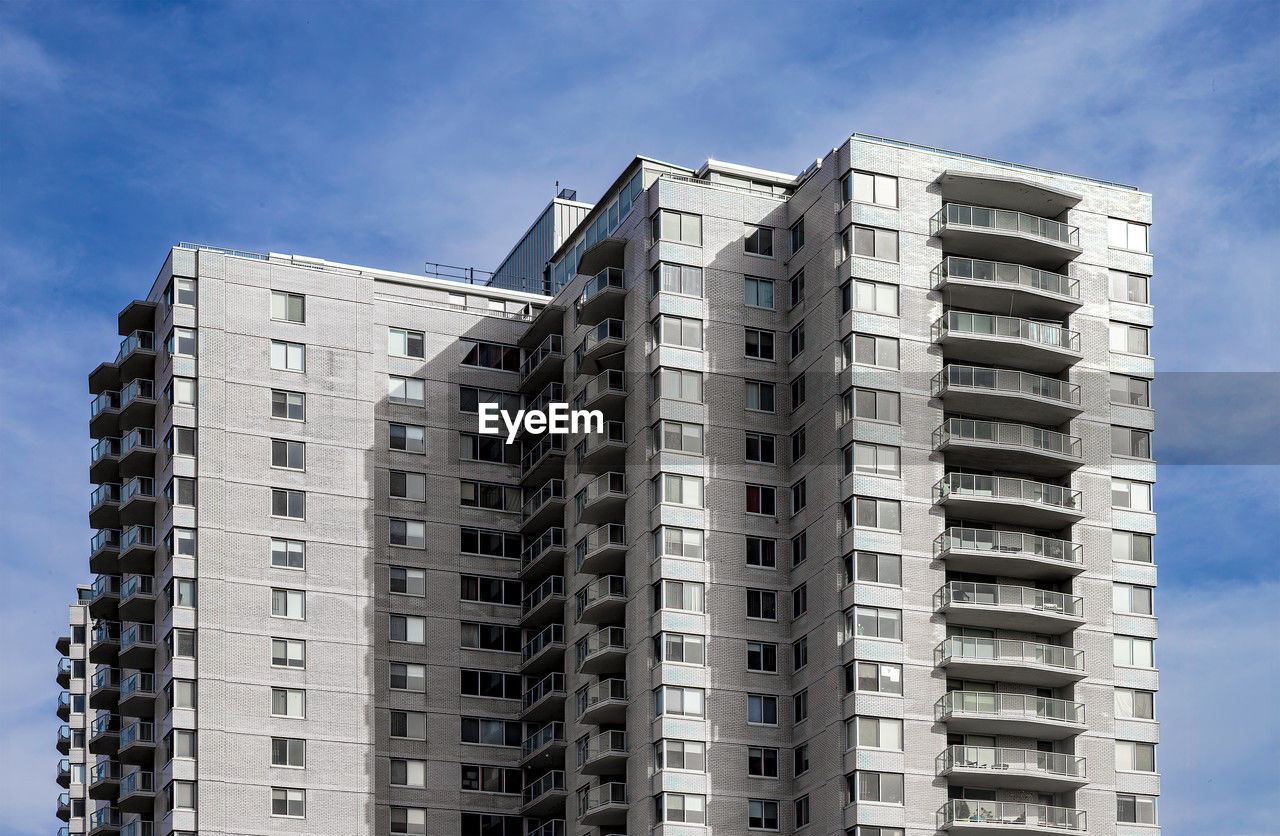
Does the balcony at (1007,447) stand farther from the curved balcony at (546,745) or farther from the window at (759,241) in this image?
the curved balcony at (546,745)

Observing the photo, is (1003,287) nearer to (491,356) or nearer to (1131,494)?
(1131,494)

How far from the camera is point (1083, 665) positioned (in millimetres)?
105875

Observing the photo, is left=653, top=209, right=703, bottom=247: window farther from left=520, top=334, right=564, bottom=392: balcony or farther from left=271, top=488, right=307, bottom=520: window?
left=271, top=488, right=307, bottom=520: window

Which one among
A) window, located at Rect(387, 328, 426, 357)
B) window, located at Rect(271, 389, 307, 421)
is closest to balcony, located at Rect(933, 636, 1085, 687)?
window, located at Rect(387, 328, 426, 357)

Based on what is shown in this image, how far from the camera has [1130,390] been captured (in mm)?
112250

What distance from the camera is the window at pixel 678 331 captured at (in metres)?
110

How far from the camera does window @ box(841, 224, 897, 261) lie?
353 ft

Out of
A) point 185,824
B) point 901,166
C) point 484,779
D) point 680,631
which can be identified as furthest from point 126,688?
point 901,166

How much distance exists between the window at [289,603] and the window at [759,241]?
32985mm

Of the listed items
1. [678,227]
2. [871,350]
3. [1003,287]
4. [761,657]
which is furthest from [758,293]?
[761,657]

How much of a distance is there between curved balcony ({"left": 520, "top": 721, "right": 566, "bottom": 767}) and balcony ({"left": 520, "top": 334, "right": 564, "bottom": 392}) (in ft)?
70.6

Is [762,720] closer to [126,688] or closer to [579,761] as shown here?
[579,761]

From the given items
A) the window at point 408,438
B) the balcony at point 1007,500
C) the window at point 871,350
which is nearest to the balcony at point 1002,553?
the balcony at point 1007,500

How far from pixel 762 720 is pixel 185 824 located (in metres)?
32.7
